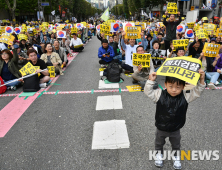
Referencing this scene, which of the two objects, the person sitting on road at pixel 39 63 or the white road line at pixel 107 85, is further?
the white road line at pixel 107 85

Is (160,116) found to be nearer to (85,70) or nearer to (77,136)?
(77,136)

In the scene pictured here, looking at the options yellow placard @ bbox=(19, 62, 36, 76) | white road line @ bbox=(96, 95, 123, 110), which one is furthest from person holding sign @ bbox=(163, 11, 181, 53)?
yellow placard @ bbox=(19, 62, 36, 76)

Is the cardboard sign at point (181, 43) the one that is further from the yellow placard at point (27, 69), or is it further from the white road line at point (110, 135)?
the yellow placard at point (27, 69)

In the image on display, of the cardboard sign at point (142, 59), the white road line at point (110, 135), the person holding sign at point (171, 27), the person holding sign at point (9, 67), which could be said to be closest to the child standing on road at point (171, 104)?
the white road line at point (110, 135)

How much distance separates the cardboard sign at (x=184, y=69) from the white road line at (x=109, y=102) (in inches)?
107

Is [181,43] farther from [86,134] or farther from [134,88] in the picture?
[86,134]

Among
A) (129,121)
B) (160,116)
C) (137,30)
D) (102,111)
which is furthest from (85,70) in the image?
(160,116)

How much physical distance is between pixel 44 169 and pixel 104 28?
737 cm

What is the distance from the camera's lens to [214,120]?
3.97 meters

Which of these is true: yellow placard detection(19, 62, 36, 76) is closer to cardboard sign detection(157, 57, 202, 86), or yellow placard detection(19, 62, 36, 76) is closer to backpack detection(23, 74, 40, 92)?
backpack detection(23, 74, 40, 92)

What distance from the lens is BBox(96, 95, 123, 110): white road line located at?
4.72 m

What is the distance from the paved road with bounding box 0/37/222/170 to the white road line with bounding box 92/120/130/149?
0.10m

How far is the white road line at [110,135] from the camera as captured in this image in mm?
3250

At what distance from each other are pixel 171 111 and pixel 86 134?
1932 millimetres
